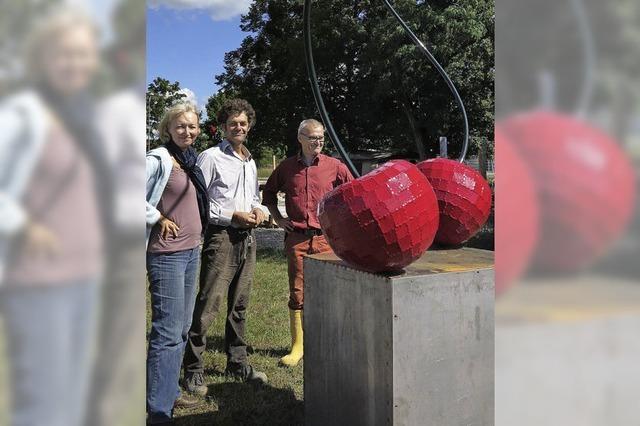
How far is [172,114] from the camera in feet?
→ 10.6

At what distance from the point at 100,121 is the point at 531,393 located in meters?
0.58

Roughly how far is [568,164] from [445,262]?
2.13 meters

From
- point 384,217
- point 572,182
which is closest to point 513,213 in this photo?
point 572,182

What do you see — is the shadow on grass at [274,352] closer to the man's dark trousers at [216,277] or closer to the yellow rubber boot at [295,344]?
the yellow rubber boot at [295,344]

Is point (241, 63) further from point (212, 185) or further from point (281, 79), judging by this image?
point (212, 185)

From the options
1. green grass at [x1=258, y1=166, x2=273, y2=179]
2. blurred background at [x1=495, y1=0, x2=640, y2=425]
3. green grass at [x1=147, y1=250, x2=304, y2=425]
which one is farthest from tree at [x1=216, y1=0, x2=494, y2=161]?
blurred background at [x1=495, y1=0, x2=640, y2=425]

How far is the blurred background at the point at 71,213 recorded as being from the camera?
2.04 ft

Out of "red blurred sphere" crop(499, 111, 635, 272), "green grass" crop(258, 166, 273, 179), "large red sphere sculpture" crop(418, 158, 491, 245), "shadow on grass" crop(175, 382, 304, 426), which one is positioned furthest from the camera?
"green grass" crop(258, 166, 273, 179)

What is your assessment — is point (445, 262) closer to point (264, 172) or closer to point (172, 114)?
point (172, 114)

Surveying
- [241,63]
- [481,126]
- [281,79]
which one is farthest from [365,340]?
[241,63]

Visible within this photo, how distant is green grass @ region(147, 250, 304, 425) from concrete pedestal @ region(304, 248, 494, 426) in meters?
1.06

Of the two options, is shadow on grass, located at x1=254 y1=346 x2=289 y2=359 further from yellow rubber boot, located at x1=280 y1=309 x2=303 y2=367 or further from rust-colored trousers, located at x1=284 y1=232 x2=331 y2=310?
rust-colored trousers, located at x1=284 y1=232 x2=331 y2=310

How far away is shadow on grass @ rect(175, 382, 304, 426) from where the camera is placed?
3582 millimetres

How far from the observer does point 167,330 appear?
296 centimetres
